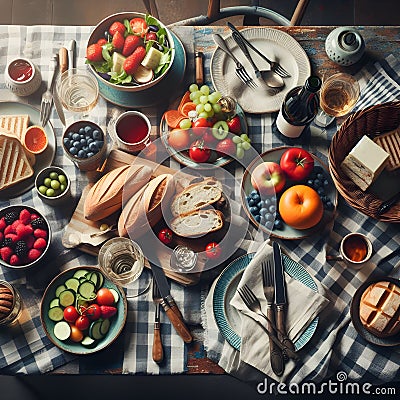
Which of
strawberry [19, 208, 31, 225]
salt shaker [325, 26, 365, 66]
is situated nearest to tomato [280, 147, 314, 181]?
salt shaker [325, 26, 365, 66]

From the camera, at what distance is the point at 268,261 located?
5.17 feet

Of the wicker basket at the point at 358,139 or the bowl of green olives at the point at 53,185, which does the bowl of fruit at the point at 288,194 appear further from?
the bowl of green olives at the point at 53,185

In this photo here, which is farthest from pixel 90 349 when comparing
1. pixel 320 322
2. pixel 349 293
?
pixel 349 293

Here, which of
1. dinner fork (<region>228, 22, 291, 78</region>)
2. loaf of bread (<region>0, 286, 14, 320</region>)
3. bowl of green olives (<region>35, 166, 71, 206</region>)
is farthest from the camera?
dinner fork (<region>228, 22, 291, 78</region>)

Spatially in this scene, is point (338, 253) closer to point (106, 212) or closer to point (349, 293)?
point (349, 293)

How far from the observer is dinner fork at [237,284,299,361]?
1.54 m

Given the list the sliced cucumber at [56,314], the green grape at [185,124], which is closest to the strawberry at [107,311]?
the sliced cucumber at [56,314]

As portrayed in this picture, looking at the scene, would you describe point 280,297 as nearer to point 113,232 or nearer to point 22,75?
point 113,232

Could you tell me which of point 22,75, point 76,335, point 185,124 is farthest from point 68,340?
point 22,75

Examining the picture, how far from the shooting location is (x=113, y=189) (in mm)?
1584

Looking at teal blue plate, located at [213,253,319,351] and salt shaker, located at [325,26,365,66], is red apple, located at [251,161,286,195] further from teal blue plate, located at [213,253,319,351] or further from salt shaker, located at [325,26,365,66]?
salt shaker, located at [325,26,365,66]

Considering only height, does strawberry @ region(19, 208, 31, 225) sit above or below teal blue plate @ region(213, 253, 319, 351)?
above

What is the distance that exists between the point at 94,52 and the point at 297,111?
0.64 m

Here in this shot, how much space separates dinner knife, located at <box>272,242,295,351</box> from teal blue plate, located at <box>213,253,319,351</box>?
0.09 ft
